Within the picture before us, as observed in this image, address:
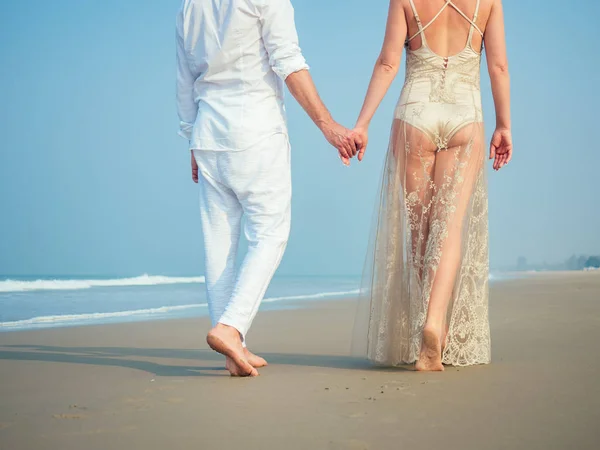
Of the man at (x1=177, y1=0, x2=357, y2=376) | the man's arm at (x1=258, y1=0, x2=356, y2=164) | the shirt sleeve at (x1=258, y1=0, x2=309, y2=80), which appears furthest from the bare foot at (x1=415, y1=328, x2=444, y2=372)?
the shirt sleeve at (x1=258, y1=0, x2=309, y2=80)

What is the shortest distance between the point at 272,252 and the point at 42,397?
1.13 metres

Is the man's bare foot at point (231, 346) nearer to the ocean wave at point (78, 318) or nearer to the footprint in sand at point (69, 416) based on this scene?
the footprint in sand at point (69, 416)

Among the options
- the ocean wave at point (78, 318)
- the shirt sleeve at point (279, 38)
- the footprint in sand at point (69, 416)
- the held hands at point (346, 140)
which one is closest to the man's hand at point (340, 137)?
the held hands at point (346, 140)

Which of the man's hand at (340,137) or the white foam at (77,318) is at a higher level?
the man's hand at (340,137)

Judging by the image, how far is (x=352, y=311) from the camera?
7.82 m

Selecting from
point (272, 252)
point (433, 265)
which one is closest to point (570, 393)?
point (433, 265)

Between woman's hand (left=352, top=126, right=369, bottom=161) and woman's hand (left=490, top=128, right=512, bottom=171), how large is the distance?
67 cm

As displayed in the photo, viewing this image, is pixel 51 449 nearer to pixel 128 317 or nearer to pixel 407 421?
pixel 407 421

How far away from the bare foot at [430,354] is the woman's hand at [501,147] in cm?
104

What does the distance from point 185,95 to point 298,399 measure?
5.43 feet

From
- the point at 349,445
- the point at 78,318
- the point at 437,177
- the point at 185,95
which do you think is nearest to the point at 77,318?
the point at 78,318

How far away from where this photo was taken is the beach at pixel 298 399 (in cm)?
204

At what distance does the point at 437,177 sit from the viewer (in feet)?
11.9

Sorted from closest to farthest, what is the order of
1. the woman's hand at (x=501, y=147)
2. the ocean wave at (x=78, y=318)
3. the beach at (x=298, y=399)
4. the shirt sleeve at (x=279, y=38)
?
the beach at (x=298, y=399) < the shirt sleeve at (x=279, y=38) < the woman's hand at (x=501, y=147) < the ocean wave at (x=78, y=318)
